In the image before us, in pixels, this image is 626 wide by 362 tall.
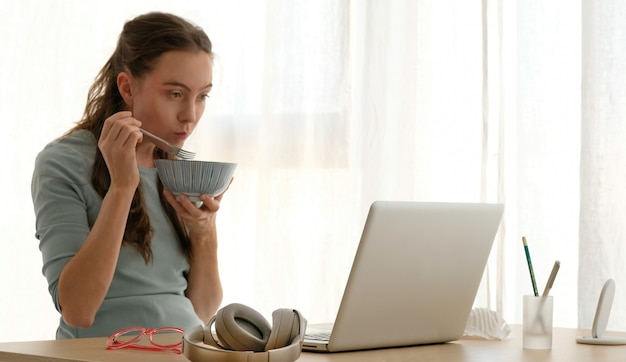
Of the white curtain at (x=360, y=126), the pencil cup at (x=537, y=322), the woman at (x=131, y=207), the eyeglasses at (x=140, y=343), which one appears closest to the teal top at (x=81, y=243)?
the woman at (x=131, y=207)

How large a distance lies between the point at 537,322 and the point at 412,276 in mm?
214

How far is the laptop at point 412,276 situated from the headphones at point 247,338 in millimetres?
118

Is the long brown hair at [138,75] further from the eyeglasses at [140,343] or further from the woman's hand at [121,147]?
the eyeglasses at [140,343]

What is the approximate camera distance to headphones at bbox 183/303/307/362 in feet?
3.41

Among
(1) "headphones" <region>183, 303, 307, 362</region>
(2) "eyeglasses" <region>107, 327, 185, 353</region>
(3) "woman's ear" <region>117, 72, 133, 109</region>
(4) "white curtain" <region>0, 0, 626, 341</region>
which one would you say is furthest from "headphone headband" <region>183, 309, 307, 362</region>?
(4) "white curtain" <region>0, 0, 626, 341</region>

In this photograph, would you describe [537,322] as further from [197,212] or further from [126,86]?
[126,86]

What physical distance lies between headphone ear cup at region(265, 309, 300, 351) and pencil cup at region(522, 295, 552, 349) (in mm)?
407

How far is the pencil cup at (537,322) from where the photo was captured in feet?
4.34

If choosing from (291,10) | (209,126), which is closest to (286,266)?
(209,126)

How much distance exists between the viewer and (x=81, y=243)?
166cm

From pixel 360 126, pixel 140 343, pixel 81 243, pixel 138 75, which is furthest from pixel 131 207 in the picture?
pixel 360 126

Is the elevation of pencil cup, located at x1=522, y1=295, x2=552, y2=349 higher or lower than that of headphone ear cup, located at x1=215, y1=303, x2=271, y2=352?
lower

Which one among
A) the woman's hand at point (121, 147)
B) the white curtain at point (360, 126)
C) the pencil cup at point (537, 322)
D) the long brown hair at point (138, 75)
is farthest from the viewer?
the white curtain at point (360, 126)

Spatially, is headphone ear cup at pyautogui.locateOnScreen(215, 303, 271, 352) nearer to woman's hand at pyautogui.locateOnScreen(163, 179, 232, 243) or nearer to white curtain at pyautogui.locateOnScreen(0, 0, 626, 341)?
woman's hand at pyautogui.locateOnScreen(163, 179, 232, 243)
